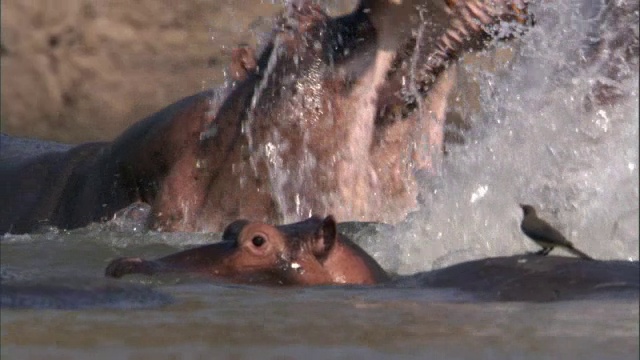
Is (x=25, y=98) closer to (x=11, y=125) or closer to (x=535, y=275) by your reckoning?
(x=11, y=125)

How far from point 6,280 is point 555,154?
2458 mm

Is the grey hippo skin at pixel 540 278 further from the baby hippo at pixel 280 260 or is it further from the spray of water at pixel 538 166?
the spray of water at pixel 538 166

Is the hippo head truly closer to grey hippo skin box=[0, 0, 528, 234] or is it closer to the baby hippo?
the baby hippo

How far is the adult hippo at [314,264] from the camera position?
4.69 metres

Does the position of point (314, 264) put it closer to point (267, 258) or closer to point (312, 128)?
point (267, 258)

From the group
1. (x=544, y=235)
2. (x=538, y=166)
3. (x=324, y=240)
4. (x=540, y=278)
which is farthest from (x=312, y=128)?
(x=540, y=278)

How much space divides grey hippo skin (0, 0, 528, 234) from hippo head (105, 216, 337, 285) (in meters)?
1.06

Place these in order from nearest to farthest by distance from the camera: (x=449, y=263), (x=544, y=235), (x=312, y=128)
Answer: (x=544, y=235) < (x=449, y=263) < (x=312, y=128)

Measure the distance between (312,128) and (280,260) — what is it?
4.10 feet

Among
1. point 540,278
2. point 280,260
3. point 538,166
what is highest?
point 538,166

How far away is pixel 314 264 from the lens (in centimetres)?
501

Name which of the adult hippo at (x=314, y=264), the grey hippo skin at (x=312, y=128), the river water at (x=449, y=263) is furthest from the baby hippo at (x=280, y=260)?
the grey hippo skin at (x=312, y=128)

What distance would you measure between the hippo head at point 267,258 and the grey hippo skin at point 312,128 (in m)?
1.06

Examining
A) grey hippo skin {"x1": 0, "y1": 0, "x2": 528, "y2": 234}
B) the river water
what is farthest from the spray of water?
grey hippo skin {"x1": 0, "y1": 0, "x2": 528, "y2": 234}
